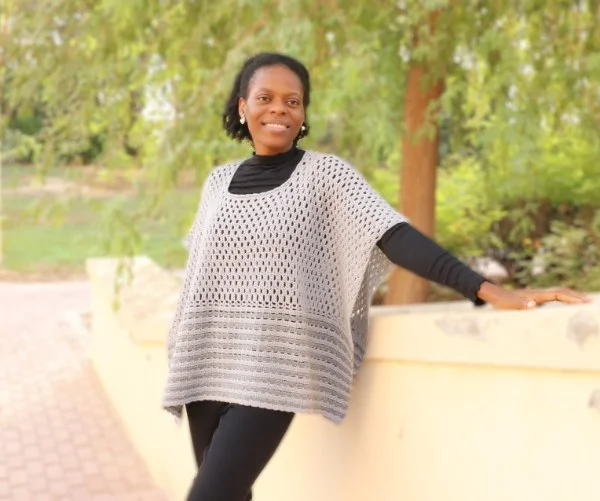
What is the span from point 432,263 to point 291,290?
42cm

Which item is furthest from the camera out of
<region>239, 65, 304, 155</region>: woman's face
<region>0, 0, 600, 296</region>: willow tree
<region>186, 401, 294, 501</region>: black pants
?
<region>0, 0, 600, 296</region>: willow tree

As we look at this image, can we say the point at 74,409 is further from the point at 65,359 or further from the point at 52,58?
the point at 52,58

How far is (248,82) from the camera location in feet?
7.78

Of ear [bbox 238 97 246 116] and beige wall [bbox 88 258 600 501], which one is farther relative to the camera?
ear [bbox 238 97 246 116]

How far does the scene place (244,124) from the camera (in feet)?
8.24

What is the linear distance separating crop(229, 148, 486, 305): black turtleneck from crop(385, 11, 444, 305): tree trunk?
2.56 meters

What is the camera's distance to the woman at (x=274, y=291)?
2148 mm

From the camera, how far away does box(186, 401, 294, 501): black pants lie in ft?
7.03

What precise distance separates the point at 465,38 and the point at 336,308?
304cm

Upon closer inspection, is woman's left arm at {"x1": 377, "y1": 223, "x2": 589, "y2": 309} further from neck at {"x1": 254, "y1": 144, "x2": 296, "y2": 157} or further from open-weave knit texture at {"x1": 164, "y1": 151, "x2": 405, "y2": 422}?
neck at {"x1": 254, "y1": 144, "x2": 296, "y2": 157}

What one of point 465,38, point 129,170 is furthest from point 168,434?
point 465,38

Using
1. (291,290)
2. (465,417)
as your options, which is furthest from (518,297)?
(291,290)

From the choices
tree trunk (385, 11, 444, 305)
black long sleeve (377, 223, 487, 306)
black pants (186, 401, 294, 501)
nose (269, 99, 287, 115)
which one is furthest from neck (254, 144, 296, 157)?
tree trunk (385, 11, 444, 305)

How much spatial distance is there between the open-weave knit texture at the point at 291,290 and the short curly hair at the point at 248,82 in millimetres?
272
